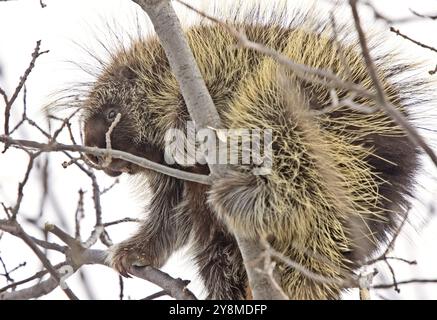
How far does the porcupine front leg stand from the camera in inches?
125

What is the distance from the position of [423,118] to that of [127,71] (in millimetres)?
1330

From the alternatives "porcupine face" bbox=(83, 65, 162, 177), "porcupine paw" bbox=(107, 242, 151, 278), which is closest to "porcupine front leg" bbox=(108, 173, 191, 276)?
"porcupine paw" bbox=(107, 242, 151, 278)

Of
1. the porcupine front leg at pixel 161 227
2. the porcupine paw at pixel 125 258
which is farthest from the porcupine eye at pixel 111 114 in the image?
the porcupine paw at pixel 125 258

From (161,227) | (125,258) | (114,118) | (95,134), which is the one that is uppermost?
(114,118)

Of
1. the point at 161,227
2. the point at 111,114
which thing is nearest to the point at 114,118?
the point at 111,114

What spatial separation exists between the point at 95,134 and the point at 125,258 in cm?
55

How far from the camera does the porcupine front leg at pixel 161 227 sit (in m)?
3.17

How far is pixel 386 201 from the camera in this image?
266cm

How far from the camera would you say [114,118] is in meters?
3.03

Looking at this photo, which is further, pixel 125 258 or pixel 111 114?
pixel 111 114

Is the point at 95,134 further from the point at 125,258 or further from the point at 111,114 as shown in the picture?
the point at 125,258
